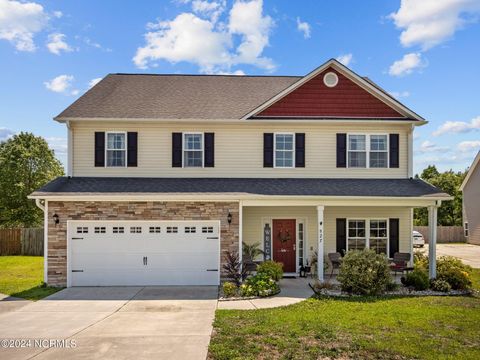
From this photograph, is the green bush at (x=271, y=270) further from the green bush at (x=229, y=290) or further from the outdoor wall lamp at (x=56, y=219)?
the outdoor wall lamp at (x=56, y=219)

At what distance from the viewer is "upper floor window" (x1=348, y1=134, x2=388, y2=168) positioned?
16.4 m

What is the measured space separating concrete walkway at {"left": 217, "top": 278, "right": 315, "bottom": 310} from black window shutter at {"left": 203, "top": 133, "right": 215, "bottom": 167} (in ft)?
17.5

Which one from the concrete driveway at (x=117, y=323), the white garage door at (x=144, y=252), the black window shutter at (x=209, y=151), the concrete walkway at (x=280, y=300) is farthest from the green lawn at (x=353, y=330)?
the black window shutter at (x=209, y=151)

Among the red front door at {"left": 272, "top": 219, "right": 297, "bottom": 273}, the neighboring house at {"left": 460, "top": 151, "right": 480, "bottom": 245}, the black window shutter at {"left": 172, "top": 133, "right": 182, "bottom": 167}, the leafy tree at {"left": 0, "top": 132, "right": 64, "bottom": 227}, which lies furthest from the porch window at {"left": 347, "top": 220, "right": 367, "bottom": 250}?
the leafy tree at {"left": 0, "top": 132, "right": 64, "bottom": 227}

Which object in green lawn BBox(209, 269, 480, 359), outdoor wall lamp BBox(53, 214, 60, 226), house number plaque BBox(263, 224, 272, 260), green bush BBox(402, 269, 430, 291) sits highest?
outdoor wall lamp BBox(53, 214, 60, 226)

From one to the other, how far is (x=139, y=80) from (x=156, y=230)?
26.4 ft

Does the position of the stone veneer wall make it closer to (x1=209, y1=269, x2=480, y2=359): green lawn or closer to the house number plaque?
the house number plaque

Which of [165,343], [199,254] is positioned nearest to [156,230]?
[199,254]

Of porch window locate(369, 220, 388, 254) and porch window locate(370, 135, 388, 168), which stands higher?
porch window locate(370, 135, 388, 168)

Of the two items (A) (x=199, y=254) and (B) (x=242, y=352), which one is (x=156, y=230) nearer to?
(A) (x=199, y=254)

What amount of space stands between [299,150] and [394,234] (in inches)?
198

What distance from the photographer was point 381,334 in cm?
865

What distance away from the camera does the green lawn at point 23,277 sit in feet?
42.9

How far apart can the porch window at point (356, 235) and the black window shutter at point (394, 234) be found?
102 cm
